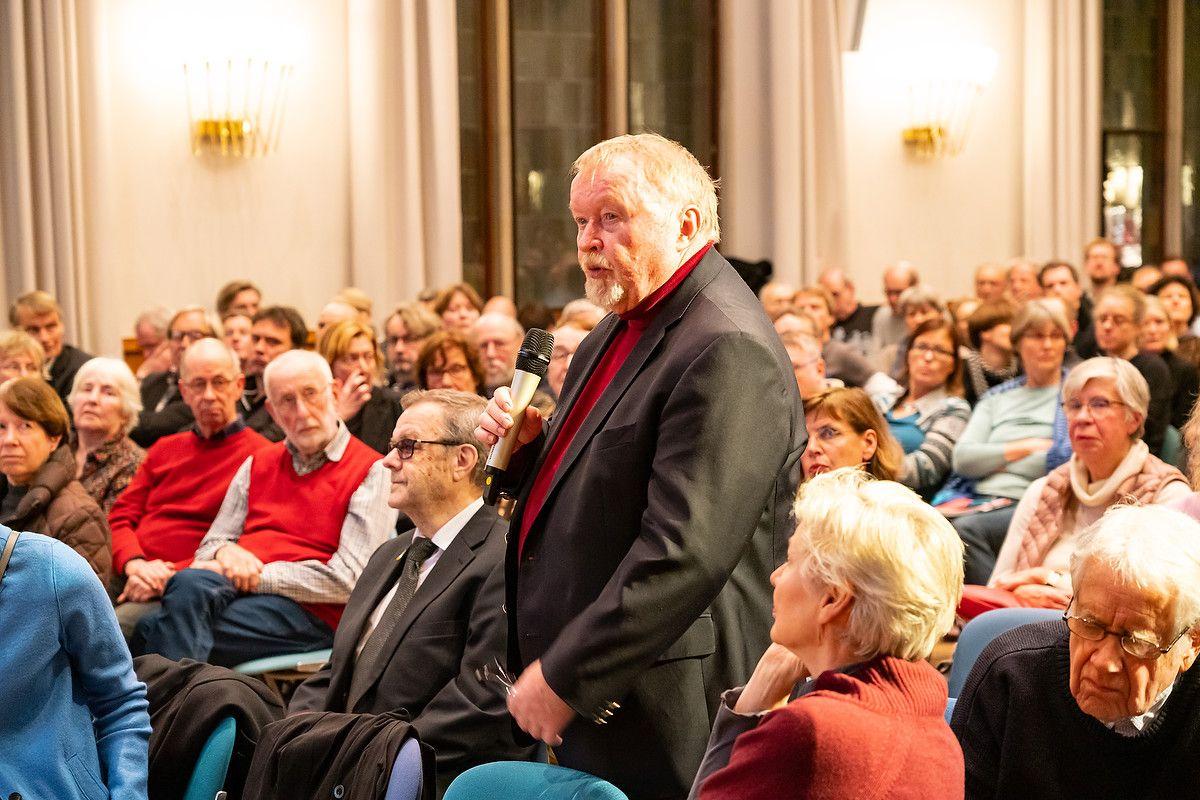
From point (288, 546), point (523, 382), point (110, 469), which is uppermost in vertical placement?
point (523, 382)

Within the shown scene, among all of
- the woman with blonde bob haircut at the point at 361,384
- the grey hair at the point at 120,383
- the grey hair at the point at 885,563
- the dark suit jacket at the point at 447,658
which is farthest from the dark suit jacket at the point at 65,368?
the grey hair at the point at 885,563

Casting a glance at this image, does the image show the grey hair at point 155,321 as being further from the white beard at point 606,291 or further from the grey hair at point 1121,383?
the white beard at point 606,291

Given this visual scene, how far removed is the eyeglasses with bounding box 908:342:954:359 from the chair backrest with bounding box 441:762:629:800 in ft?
12.5

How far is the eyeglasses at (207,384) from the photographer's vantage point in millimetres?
4945

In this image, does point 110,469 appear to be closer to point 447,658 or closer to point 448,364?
point 448,364

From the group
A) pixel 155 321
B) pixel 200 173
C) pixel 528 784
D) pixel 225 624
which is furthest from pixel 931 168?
pixel 528 784

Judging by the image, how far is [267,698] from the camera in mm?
2879

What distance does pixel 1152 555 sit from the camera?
2.04m

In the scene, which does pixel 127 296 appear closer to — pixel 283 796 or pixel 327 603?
pixel 327 603

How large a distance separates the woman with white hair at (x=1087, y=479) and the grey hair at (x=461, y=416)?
151 centimetres

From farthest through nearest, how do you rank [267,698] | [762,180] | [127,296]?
[762,180], [127,296], [267,698]

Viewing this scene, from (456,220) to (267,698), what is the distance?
658 centimetres

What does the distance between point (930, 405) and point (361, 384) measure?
2.15 m

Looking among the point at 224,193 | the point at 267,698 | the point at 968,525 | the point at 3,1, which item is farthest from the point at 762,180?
the point at 267,698
